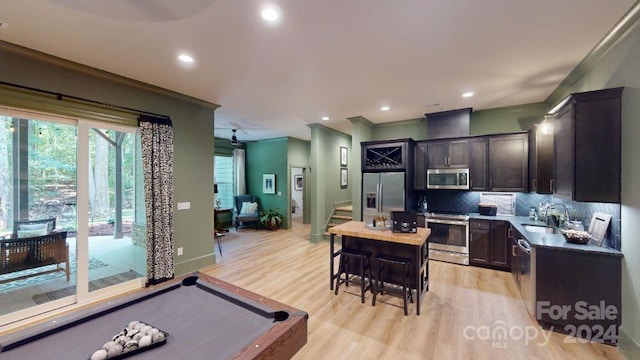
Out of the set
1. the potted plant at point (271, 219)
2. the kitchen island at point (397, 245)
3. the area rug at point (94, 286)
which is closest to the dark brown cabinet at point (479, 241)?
the kitchen island at point (397, 245)

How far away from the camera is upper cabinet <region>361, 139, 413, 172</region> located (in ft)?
17.0

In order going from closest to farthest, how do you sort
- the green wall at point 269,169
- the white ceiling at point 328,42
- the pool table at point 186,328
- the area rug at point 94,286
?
1. the pool table at point 186,328
2. the white ceiling at point 328,42
3. the area rug at point 94,286
4. the green wall at point 269,169

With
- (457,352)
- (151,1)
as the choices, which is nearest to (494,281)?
(457,352)

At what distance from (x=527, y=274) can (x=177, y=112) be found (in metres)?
5.35

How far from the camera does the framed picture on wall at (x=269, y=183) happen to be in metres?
8.34

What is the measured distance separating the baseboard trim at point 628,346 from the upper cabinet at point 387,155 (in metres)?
3.45

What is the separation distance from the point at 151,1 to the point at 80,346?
232 centimetres

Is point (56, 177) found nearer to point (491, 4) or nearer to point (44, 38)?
point (44, 38)

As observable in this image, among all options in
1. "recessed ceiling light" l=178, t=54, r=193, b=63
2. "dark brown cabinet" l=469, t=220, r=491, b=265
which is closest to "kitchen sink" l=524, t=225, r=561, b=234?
"dark brown cabinet" l=469, t=220, r=491, b=265

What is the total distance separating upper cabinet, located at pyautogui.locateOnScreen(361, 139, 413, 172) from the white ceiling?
131cm

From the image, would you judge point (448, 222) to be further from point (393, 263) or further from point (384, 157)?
point (393, 263)

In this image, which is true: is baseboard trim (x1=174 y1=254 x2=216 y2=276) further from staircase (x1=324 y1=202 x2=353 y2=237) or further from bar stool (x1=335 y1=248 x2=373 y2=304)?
staircase (x1=324 y1=202 x2=353 y2=237)

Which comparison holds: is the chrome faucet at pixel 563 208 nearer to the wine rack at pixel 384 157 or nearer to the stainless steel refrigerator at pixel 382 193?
the stainless steel refrigerator at pixel 382 193

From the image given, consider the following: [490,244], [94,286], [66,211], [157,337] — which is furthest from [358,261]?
[66,211]
